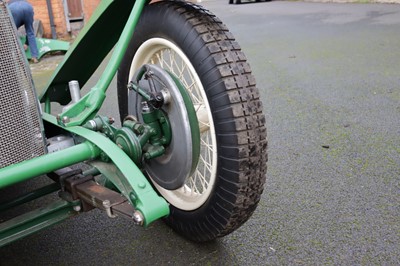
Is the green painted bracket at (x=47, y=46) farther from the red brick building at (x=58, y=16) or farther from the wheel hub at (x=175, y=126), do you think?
the wheel hub at (x=175, y=126)

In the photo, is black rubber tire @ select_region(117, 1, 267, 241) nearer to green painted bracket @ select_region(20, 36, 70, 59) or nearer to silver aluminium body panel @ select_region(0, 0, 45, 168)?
silver aluminium body panel @ select_region(0, 0, 45, 168)

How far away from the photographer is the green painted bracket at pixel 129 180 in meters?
1.46

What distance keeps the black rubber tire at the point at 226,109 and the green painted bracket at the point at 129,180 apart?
1.31 feet

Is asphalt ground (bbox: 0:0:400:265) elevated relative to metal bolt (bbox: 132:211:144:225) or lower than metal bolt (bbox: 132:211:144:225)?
lower

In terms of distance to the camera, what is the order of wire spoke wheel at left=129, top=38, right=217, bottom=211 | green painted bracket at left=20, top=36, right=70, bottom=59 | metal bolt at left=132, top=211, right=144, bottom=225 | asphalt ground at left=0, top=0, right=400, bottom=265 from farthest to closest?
green painted bracket at left=20, top=36, right=70, bottom=59 → asphalt ground at left=0, top=0, right=400, bottom=265 → wire spoke wheel at left=129, top=38, right=217, bottom=211 → metal bolt at left=132, top=211, right=144, bottom=225

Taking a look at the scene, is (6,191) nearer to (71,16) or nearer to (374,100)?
(374,100)

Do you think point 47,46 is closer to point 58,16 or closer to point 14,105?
point 58,16

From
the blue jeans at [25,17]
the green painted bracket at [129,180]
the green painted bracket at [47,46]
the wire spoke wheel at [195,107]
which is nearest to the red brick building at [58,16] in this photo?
the blue jeans at [25,17]

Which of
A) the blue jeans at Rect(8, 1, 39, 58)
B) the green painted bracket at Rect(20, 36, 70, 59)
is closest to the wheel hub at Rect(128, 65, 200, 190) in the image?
the green painted bracket at Rect(20, 36, 70, 59)

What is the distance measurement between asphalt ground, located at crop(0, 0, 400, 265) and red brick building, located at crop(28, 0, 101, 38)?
556 cm

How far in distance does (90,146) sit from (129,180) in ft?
0.80

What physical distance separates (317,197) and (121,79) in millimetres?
1358

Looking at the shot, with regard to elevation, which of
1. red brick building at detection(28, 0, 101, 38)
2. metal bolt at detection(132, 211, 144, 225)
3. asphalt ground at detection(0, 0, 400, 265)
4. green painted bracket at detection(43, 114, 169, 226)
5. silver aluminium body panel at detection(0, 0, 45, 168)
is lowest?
asphalt ground at detection(0, 0, 400, 265)

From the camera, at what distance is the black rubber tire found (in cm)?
175
